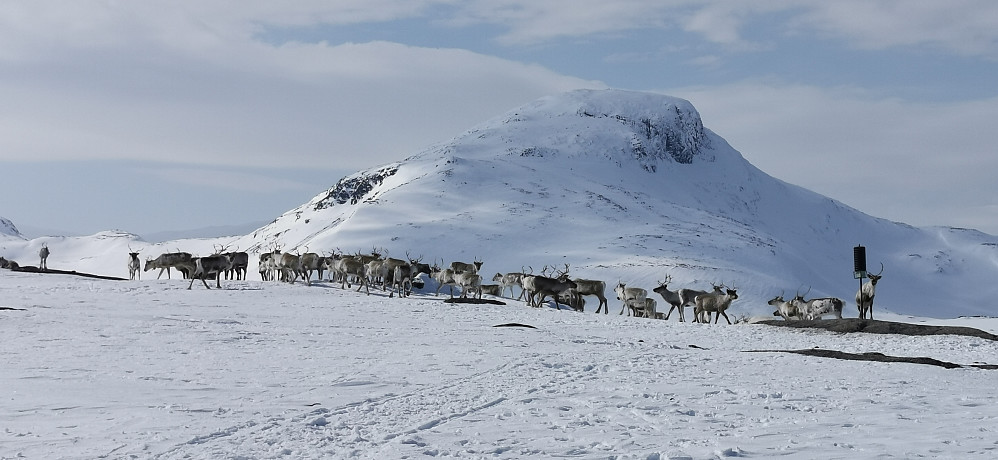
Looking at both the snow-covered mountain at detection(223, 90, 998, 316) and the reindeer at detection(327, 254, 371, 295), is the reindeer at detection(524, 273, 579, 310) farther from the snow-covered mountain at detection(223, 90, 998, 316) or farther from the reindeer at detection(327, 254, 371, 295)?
the snow-covered mountain at detection(223, 90, 998, 316)

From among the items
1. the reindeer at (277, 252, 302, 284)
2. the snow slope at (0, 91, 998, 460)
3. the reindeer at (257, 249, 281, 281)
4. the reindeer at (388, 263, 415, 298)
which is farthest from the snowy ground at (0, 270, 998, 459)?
the reindeer at (257, 249, 281, 281)

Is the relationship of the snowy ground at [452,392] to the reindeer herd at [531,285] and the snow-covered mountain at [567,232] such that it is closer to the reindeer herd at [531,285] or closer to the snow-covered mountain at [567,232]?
the reindeer herd at [531,285]

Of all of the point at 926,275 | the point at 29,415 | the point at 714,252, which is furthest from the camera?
the point at 926,275

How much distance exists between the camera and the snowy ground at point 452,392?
35.4 feet

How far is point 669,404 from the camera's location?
14.1 metres

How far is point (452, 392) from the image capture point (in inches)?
→ 590

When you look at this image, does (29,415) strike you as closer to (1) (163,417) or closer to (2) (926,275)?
(1) (163,417)

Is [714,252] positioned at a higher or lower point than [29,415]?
higher

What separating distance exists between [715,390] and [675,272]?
7856 centimetres

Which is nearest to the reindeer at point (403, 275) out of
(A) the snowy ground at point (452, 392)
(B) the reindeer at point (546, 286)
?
(B) the reindeer at point (546, 286)

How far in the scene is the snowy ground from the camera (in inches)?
425

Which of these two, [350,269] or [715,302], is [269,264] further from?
[715,302]

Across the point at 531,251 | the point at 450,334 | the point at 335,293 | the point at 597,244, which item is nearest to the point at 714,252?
the point at 597,244

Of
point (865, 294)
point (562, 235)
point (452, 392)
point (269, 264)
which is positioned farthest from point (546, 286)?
point (562, 235)
